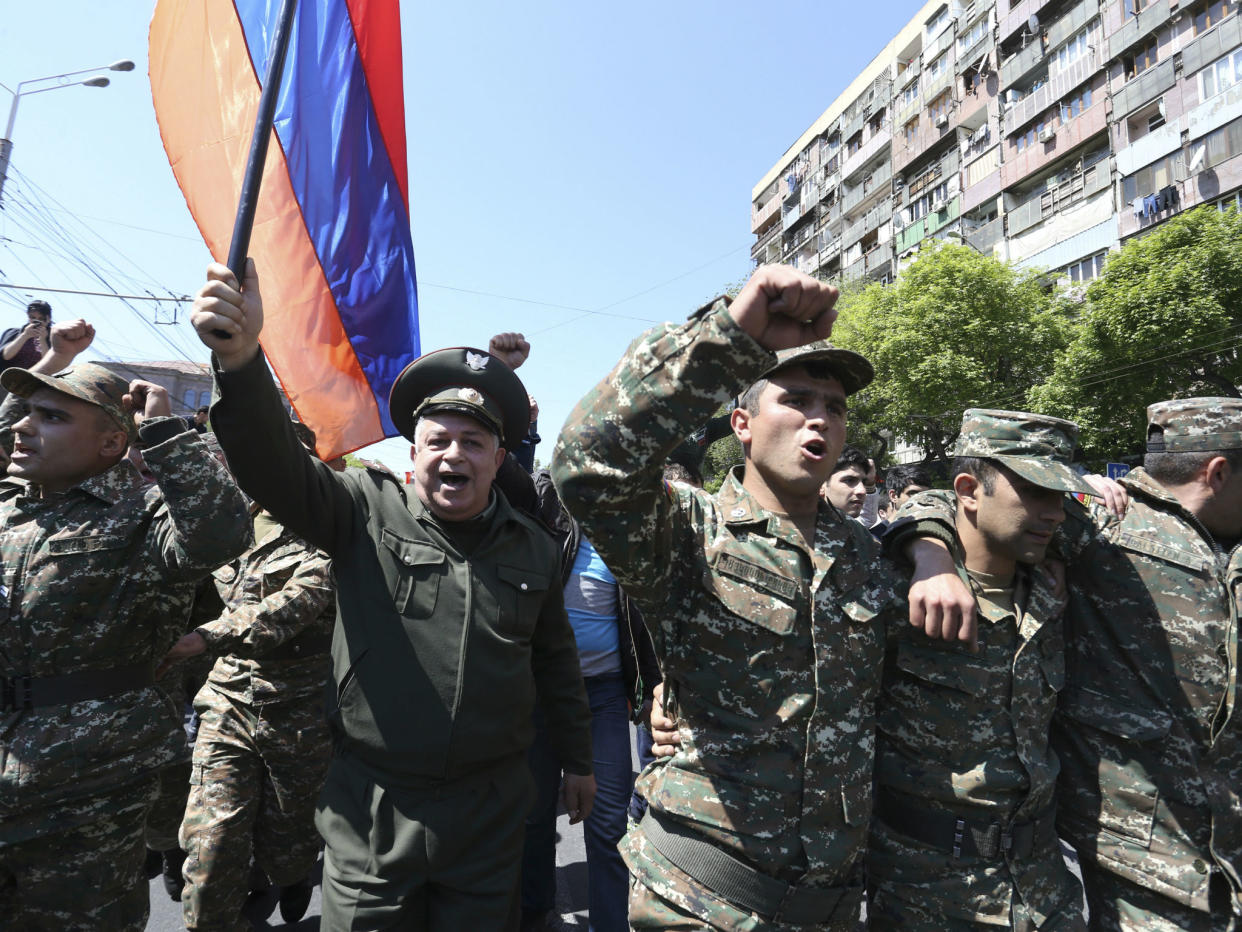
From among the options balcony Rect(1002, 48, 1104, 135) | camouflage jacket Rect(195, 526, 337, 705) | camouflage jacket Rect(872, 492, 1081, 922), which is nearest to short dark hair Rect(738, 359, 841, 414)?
camouflage jacket Rect(872, 492, 1081, 922)

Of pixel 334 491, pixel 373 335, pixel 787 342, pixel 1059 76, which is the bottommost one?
pixel 334 491

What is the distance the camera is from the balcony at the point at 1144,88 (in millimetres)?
24125

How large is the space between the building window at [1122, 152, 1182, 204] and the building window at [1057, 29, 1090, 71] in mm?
6150

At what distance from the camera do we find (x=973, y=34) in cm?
3459

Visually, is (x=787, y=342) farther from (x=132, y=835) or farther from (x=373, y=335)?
(x=373, y=335)

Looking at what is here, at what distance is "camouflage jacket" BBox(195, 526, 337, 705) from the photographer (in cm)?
313

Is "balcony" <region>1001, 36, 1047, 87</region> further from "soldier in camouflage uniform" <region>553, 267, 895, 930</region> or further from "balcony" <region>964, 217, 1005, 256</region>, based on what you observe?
"soldier in camouflage uniform" <region>553, 267, 895, 930</region>

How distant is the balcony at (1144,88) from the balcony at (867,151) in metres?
15.7

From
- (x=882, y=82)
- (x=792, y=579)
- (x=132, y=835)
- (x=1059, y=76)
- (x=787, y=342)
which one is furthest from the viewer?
(x=882, y=82)

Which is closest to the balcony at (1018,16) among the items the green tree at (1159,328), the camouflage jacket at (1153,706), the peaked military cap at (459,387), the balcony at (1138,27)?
the balcony at (1138,27)

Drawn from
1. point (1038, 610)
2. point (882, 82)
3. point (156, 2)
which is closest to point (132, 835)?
point (1038, 610)

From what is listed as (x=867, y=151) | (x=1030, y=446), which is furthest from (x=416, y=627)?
(x=867, y=151)

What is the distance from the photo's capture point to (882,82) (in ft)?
137

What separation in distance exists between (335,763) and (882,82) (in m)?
47.4
